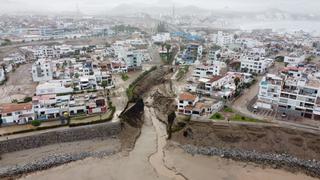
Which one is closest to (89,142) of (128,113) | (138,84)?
(128,113)

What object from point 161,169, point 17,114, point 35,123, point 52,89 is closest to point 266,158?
point 161,169

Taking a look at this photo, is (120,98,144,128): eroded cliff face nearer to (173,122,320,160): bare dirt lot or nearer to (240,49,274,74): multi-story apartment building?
(173,122,320,160): bare dirt lot

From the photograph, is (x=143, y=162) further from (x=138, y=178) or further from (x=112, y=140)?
(x=112, y=140)

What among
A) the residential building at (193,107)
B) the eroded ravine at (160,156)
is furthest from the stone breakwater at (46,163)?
the residential building at (193,107)

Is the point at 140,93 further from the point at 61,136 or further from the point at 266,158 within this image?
the point at 266,158

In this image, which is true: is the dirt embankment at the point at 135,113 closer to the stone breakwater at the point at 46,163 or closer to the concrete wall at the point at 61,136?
the concrete wall at the point at 61,136

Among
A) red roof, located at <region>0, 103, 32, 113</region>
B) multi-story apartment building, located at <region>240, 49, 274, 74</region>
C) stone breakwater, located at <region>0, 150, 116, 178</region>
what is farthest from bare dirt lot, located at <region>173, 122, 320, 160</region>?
multi-story apartment building, located at <region>240, 49, 274, 74</region>
